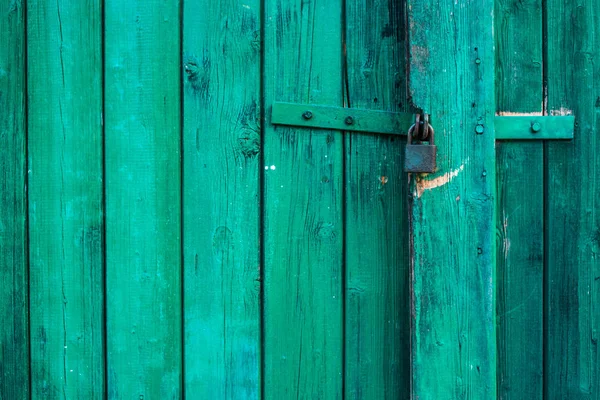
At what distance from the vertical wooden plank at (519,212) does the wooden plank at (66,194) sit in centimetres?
92

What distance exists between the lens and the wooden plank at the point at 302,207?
120 centimetres

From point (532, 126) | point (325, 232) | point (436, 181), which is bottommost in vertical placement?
point (325, 232)

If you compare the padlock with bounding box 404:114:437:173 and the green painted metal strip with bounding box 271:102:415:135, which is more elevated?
the green painted metal strip with bounding box 271:102:415:135

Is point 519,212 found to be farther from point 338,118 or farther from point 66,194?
point 66,194

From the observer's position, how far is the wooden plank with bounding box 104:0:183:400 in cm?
121

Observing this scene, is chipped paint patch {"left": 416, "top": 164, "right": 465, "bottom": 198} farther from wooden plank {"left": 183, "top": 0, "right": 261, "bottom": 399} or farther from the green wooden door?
wooden plank {"left": 183, "top": 0, "right": 261, "bottom": 399}

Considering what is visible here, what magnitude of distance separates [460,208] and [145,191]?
0.71 meters

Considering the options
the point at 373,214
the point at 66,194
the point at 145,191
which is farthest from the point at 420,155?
the point at 66,194

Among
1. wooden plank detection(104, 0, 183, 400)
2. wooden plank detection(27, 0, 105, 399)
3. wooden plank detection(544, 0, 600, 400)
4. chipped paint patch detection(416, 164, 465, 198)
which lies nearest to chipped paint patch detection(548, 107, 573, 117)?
wooden plank detection(544, 0, 600, 400)

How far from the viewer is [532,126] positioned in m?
1.15

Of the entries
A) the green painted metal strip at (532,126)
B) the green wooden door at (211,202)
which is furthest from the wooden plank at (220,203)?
the green painted metal strip at (532,126)

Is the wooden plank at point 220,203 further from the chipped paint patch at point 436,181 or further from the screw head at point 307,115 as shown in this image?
the chipped paint patch at point 436,181

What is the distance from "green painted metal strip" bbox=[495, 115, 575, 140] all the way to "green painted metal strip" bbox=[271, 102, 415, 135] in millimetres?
244

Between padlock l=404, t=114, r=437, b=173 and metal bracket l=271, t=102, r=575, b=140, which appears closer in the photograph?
padlock l=404, t=114, r=437, b=173
